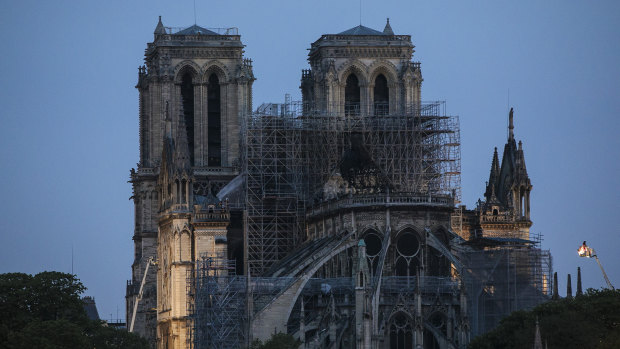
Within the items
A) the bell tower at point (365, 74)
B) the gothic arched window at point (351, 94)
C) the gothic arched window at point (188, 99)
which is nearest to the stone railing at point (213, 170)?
the gothic arched window at point (188, 99)

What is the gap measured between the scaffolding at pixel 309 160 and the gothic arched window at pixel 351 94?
117 inches

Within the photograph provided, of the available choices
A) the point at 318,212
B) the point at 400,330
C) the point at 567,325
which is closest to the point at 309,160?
the point at 318,212

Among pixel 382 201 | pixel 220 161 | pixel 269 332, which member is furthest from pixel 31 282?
pixel 220 161

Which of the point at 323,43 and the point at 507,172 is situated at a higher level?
the point at 323,43

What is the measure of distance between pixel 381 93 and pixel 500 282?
25.1m

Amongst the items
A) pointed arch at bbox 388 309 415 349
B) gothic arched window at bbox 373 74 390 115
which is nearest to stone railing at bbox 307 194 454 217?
pointed arch at bbox 388 309 415 349

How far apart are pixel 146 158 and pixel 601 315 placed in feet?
155

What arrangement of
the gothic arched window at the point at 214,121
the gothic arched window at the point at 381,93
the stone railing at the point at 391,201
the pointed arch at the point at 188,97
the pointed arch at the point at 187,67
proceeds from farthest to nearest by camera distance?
the gothic arched window at the point at 214,121
the pointed arch at the point at 188,97
the pointed arch at the point at 187,67
the gothic arched window at the point at 381,93
the stone railing at the point at 391,201

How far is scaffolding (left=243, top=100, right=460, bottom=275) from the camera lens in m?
131

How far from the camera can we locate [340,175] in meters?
129

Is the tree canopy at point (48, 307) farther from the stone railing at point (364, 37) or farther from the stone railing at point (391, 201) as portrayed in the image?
the stone railing at point (364, 37)

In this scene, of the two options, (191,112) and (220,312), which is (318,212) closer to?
(220,312)

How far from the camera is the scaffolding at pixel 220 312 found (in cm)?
11919

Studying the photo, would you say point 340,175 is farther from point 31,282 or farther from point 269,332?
point 31,282
